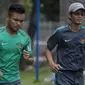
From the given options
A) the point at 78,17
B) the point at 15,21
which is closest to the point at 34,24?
the point at 78,17

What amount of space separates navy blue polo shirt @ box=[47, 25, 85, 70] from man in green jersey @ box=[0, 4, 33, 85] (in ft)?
2.06

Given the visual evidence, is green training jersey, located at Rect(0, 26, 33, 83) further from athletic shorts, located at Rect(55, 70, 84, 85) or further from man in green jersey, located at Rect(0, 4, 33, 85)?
athletic shorts, located at Rect(55, 70, 84, 85)

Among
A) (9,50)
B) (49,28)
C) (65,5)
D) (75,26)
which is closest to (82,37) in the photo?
(75,26)

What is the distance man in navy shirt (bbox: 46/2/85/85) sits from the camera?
654 centimetres

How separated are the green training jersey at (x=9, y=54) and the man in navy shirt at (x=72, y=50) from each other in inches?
23.3

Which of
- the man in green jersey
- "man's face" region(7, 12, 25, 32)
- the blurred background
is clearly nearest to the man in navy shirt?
the man in green jersey

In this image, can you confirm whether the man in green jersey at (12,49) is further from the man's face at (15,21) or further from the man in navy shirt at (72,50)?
the man in navy shirt at (72,50)

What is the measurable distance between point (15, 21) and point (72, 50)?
3.14 ft

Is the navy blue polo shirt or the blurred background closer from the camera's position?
the navy blue polo shirt

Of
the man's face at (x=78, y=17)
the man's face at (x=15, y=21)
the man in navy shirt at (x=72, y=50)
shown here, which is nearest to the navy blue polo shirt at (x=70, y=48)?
the man in navy shirt at (x=72, y=50)

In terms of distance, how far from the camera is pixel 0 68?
20.0 feet

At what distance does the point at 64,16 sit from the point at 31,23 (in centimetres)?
1198

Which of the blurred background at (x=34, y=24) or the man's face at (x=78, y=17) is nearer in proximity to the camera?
the man's face at (x=78, y=17)

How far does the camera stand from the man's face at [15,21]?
239 inches
